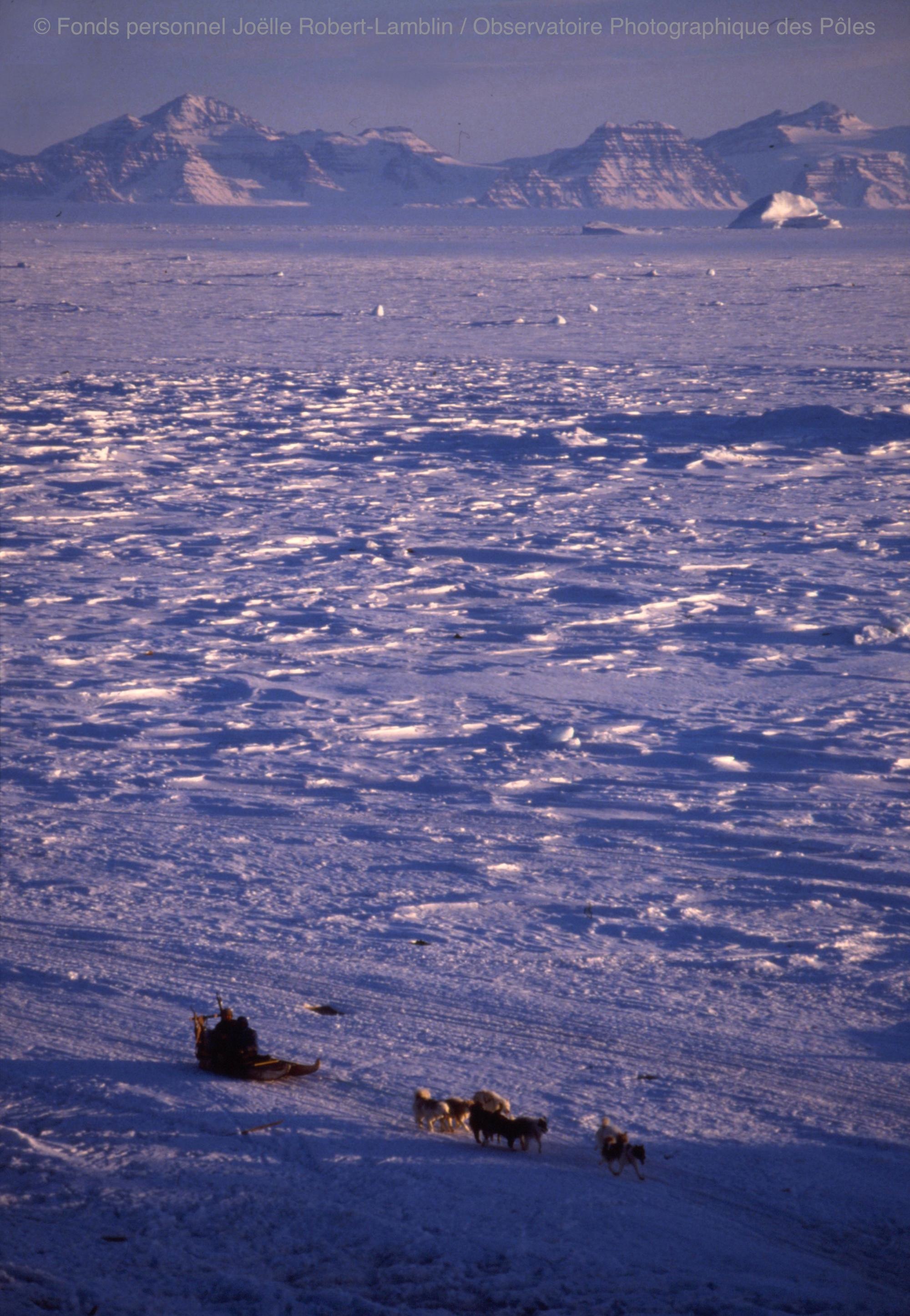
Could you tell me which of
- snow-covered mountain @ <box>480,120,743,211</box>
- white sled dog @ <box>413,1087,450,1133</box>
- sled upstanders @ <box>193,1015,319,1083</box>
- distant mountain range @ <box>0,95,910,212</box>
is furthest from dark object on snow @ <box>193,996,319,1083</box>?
snow-covered mountain @ <box>480,120,743,211</box>

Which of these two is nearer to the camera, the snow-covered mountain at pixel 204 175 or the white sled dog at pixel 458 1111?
the white sled dog at pixel 458 1111

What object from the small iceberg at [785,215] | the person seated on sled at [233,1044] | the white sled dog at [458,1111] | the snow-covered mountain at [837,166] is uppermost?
the snow-covered mountain at [837,166]

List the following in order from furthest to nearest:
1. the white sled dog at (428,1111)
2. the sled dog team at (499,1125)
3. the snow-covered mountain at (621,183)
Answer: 1. the snow-covered mountain at (621,183)
2. the white sled dog at (428,1111)
3. the sled dog team at (499,1125)

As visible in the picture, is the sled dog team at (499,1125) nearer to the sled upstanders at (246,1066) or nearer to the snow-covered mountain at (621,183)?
the sled upstanders at (246,1066)

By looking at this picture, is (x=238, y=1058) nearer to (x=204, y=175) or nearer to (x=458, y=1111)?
(x=458, y=1111)

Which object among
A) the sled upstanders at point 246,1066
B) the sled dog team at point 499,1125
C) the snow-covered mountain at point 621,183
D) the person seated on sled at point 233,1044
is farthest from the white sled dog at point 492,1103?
the snow-covered mountain at point 621,183

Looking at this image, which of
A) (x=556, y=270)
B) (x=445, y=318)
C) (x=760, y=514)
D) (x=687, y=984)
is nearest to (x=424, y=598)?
(x=760, y=514)

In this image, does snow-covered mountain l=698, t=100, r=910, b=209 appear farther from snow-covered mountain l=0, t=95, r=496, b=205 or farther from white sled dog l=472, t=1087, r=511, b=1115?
white sled dog l=472, t=1087, r=511, b=1115
